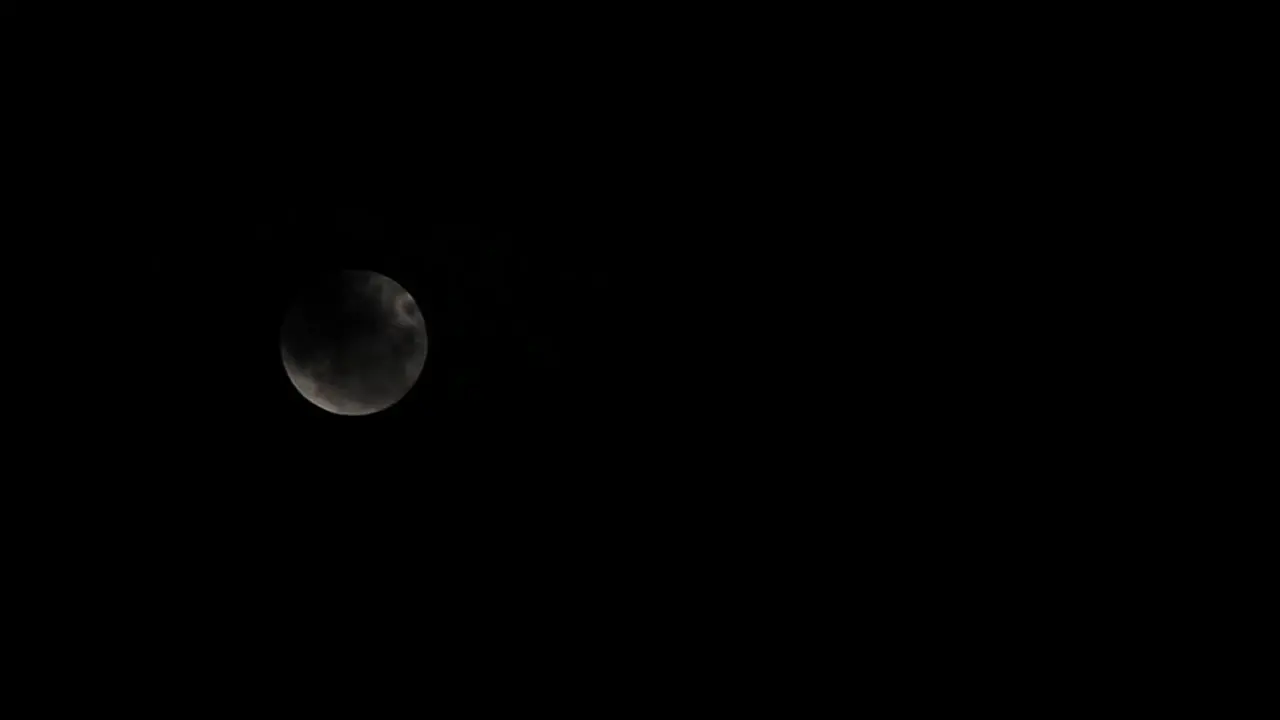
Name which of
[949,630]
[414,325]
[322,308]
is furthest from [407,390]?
[949,630]

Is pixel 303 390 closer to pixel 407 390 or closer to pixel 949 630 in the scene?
pixel 407 390

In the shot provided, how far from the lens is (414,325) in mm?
3139

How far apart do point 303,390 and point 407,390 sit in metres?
0.45

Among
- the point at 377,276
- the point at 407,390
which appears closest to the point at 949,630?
the point at 407,390

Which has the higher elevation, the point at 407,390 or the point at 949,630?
the point at 407,390

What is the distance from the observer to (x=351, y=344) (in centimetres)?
292

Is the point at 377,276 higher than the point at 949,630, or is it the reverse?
the point at 377,276

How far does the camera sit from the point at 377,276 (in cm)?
313

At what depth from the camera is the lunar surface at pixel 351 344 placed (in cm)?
293

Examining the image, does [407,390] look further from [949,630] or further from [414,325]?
[949,630]

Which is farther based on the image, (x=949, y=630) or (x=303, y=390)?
(x=949, y=630)

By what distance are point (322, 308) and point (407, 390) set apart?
52cm

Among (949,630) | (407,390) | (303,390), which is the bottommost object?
(949,630)

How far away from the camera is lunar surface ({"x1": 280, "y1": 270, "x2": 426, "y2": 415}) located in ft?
Result: 9.62
